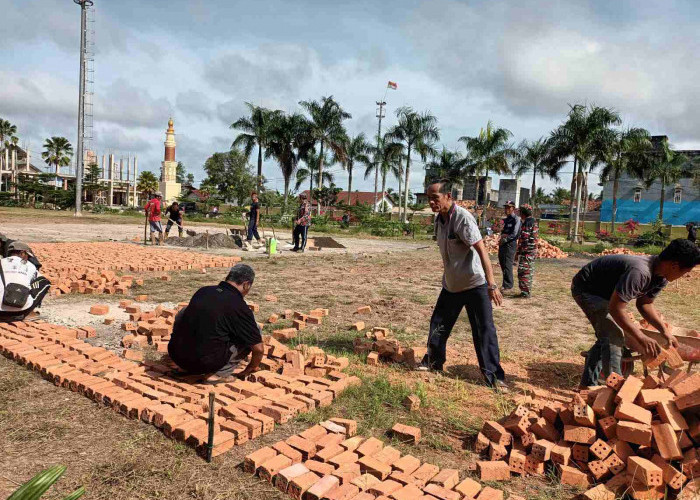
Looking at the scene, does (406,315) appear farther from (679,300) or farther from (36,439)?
(679,300)

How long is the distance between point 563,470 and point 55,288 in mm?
7491

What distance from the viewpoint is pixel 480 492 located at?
2869 millimetres

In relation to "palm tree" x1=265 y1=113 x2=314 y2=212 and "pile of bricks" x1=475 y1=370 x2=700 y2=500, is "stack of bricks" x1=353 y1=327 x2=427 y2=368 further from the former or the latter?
"palm tree" x1=265 y1=113 x2=314 y2=212

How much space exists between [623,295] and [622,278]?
0.13m

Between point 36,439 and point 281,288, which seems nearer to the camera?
point 36,439

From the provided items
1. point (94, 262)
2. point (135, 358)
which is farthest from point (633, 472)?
point (94, 262)

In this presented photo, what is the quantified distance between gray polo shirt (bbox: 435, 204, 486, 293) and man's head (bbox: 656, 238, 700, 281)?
1.43 meters

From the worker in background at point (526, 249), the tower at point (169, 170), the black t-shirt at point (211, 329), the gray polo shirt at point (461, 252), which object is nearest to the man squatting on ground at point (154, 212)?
the worker in background at point (526, 249)

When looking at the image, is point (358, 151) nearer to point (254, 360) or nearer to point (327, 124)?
point (327, 124)

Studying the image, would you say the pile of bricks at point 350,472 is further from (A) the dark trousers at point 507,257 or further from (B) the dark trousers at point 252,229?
(B) the dark trousers at point 252,229

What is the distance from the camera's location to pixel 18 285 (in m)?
5.57

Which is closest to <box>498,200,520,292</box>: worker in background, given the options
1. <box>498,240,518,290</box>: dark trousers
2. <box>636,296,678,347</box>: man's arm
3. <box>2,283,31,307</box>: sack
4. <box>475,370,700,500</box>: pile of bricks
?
<box>498,240,518,290</box>: dark trousers

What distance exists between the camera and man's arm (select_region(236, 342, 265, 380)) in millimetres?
4324

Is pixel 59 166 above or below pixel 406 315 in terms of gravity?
above
